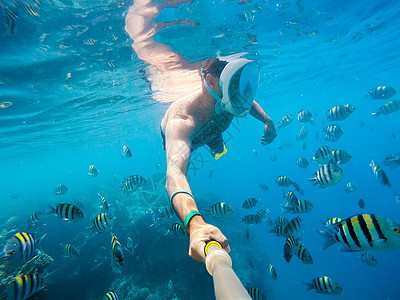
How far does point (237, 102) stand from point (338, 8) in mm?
11369

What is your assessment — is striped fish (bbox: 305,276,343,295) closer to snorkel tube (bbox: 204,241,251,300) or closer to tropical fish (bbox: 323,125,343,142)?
snorkel tube (bbox: 204,241,251,300)

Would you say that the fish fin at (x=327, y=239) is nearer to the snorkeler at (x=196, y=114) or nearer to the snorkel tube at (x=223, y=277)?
→ the snorkeler at (x=196, y=114)

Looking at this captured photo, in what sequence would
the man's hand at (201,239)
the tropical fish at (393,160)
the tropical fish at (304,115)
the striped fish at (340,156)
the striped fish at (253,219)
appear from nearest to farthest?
1. the man's hand at (201,239)
2. the striped fish at (340,156)
3. the striped fish at (253,219)
4. the tropical fish at (393,160)
5. the tropical fish at (304,115)

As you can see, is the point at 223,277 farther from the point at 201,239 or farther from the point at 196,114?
the point at 196,114

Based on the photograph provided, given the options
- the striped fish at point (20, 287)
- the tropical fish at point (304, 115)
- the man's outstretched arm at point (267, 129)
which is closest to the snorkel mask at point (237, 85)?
the man's outstretched arm at point (267, 129)

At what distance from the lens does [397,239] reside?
7.43 ft

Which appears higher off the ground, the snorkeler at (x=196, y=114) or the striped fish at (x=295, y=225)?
the snorkeler at (x=196, y=114)

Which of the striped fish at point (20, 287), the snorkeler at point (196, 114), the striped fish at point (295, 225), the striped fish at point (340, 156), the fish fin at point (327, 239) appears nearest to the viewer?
the snorkeler at point (196, 114)

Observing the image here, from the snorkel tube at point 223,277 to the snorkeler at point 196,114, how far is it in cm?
17

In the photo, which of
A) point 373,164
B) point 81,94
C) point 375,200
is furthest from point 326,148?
point 375,200

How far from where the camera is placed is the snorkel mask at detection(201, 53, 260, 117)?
369 centimetres

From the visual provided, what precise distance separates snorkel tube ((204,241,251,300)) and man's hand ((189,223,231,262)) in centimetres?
9

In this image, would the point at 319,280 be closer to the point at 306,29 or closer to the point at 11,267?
the point at 11,267

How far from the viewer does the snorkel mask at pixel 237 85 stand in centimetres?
369
